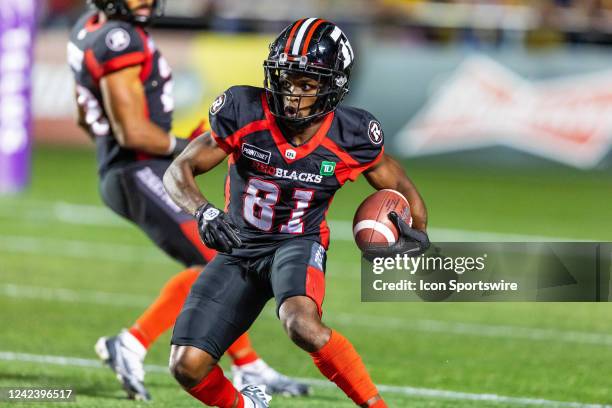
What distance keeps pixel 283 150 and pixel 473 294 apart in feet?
3.66

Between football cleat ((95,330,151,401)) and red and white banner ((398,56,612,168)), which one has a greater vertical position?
football cleat ((95,330,151,401))

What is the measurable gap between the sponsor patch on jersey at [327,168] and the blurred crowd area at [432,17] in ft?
37.4

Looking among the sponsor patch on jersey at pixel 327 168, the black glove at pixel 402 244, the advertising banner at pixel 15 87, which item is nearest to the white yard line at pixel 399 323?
the black glove at pixel 402 244

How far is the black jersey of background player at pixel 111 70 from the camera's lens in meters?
6.63

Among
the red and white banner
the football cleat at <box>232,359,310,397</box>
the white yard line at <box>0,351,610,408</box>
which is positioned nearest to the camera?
the white yard line at <box>0,351,610,408</box>

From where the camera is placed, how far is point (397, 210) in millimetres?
5355

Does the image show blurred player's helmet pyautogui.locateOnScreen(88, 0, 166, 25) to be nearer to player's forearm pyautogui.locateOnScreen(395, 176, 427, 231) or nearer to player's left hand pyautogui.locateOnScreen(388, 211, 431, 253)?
player's forearm pyautogui.locateOnScreen(395, 176, 427, 231)

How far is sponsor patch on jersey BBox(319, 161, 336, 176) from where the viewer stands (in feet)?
17.4

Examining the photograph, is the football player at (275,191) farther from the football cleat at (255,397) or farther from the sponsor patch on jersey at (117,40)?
the sponsor patch on jersey at (117,40)

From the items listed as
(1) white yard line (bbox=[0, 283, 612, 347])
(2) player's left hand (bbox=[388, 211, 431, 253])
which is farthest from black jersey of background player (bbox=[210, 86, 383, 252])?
(1) white yard line (bbox=[0, 283, 612, 347])

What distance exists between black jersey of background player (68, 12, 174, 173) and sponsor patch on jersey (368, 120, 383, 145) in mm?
1774

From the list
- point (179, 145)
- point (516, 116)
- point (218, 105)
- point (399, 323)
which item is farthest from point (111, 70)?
point (516, 116)

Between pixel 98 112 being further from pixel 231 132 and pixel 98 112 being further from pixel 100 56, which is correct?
pixel 231 132

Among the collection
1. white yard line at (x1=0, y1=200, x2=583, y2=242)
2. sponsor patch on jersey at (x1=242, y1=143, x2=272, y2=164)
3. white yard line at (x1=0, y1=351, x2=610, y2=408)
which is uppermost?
sponsor patch on jersey at (x1=242, y1=143, x2=272, y2=164)
